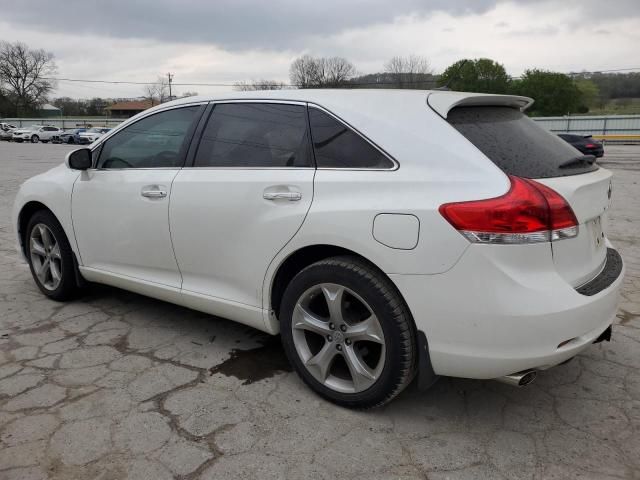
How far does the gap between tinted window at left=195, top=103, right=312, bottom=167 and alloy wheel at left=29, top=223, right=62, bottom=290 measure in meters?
1.80

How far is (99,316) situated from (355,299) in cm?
236

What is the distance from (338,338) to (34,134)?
159 ft

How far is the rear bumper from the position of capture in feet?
7.27

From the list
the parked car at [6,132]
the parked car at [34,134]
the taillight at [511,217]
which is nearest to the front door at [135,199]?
the taillight at [511,217]

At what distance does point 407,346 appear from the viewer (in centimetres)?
244

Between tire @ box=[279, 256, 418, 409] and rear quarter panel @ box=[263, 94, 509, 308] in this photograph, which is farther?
tire @ box=[279, 256, 418, 409]

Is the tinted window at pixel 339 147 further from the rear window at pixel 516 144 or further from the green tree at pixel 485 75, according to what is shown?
the green tree at pixel 485 75

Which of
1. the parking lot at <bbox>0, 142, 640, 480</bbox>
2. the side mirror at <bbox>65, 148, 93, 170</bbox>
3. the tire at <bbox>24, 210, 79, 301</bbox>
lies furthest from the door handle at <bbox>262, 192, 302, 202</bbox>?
the tire at <bbox>24, 210, 79, 301</bbox>

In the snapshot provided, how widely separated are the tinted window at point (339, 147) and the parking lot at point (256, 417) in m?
1.25

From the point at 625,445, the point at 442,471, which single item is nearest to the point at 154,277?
the point at 442,471

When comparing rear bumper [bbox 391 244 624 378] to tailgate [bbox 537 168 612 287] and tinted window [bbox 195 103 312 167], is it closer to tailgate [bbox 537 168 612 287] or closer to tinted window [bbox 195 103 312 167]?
tailgate [bbox 537 168 612 287]

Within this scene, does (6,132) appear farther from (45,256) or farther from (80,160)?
(80,160)

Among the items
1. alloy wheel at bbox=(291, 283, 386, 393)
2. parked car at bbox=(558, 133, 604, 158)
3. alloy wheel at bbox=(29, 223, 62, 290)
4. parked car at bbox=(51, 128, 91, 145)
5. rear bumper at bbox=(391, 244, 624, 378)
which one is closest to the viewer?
rear bumper at bbox=(391, 244, 624, 378)

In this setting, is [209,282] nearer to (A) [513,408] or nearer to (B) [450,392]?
(B) [450,392]
